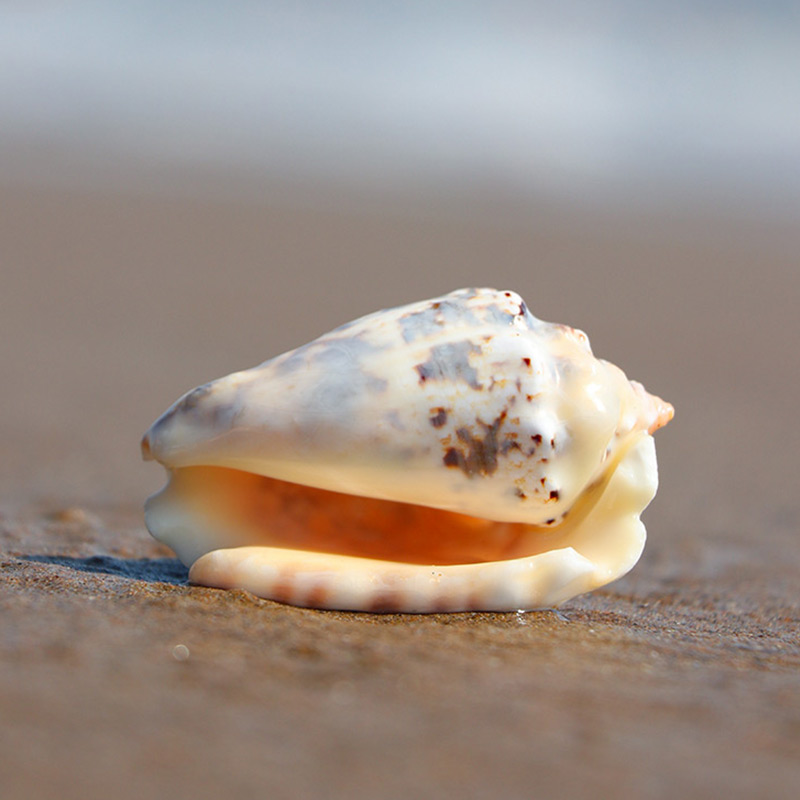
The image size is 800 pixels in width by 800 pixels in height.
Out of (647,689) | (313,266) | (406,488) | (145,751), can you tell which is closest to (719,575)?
(406,488)

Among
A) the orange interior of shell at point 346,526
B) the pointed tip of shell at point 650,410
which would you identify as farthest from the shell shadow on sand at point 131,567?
the pointed tip of shell at point 650,410

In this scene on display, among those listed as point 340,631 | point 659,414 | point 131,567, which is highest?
point 659,414

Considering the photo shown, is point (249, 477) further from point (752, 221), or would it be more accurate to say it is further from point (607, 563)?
point (752, 221)

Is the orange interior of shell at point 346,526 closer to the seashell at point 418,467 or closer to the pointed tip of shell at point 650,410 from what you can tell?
the seashell at point 418,467

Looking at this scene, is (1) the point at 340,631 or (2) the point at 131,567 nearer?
(1) the point at 340,631

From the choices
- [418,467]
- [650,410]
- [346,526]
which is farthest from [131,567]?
[650,410]

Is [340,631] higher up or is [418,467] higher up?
[418,467]

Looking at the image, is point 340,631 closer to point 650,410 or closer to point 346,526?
point 346,526
